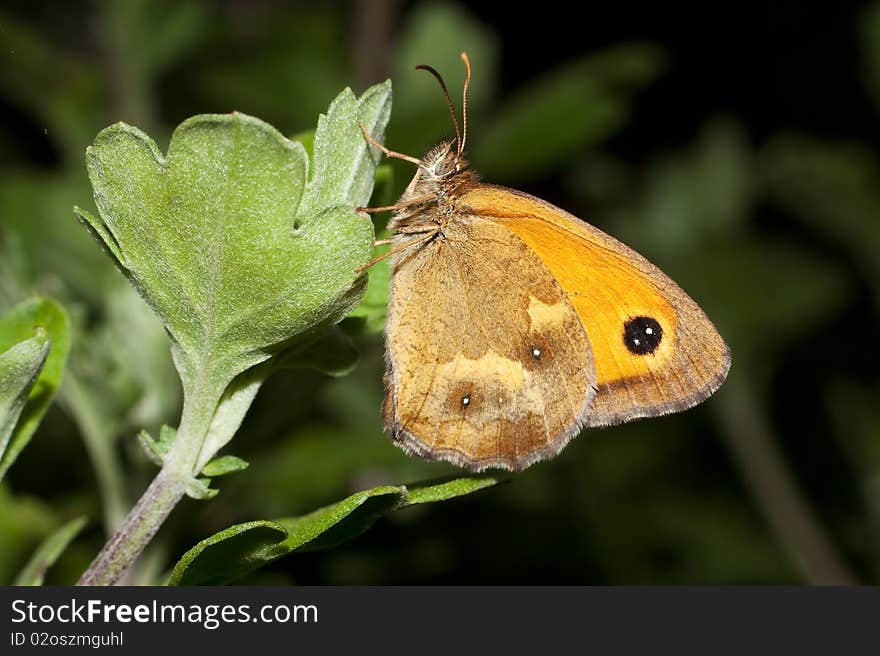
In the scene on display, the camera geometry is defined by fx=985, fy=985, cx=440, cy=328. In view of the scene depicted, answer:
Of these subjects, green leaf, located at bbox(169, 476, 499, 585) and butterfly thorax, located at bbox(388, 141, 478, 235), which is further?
butterfly thorax, located at bbox(388, 141, 478, 235)

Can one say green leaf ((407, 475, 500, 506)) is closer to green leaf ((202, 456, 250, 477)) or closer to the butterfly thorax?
green leaf ((202, 456, 250, 477))

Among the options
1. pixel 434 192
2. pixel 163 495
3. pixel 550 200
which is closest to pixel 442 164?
pixel 434 192

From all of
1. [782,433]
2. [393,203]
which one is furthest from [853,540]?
[393,203]

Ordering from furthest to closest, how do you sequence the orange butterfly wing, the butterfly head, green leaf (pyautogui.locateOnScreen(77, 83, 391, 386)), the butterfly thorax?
the butterfly head → the butterfly thorax → the orange butterfly wing → green leaf (pyautogui.locateOnScreen(77, 83, 391, 386))

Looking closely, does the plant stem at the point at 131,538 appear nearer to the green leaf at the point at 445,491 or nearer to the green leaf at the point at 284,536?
the green leaf at the point at 284,536

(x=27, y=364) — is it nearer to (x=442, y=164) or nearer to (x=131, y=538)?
(x=131, y=538)

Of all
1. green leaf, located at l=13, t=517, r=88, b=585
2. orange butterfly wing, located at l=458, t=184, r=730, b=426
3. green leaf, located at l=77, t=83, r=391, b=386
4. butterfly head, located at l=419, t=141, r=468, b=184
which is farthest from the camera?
butterfly head, located at l=419, t=141, r=468, b=184

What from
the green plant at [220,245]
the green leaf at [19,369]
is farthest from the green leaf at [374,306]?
the green leaf at [19,369]

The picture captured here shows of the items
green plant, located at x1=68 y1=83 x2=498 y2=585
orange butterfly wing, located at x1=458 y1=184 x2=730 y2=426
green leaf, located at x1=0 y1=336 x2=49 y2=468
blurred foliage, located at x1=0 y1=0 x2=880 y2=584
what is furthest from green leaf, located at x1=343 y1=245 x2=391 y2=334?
green leaf, located at x1=0 y1=336 x2=49 y2=468
